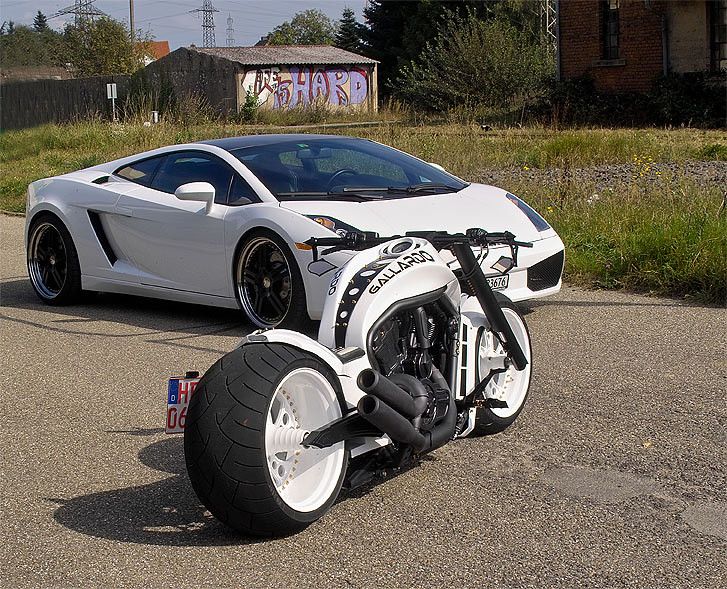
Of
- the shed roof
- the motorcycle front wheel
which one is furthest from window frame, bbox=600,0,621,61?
the motorcycle front wheel

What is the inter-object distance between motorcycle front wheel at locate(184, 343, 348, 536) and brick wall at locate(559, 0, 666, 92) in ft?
87.1

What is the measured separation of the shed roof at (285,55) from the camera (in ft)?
151

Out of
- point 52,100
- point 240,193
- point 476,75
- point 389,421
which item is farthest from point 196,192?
point 476,75

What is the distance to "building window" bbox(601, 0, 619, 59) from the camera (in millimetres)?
30656

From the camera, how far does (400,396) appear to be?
13.7 ft

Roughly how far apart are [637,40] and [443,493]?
88.9 feet

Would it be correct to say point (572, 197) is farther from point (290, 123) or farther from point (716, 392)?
point (290, 123)

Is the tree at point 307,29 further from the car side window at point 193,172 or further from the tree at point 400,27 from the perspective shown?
the car side window at point 193,172

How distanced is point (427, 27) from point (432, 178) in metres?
52.3

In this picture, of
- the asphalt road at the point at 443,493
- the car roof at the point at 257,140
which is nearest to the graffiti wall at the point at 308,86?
the car roof at the point at 257,140

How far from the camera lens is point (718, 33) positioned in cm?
2780

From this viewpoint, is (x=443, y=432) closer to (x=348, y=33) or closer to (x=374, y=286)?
(x=374, y=286)

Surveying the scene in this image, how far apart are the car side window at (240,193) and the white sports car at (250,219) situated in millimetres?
10

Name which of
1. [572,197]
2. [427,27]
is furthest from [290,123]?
[572,197]
